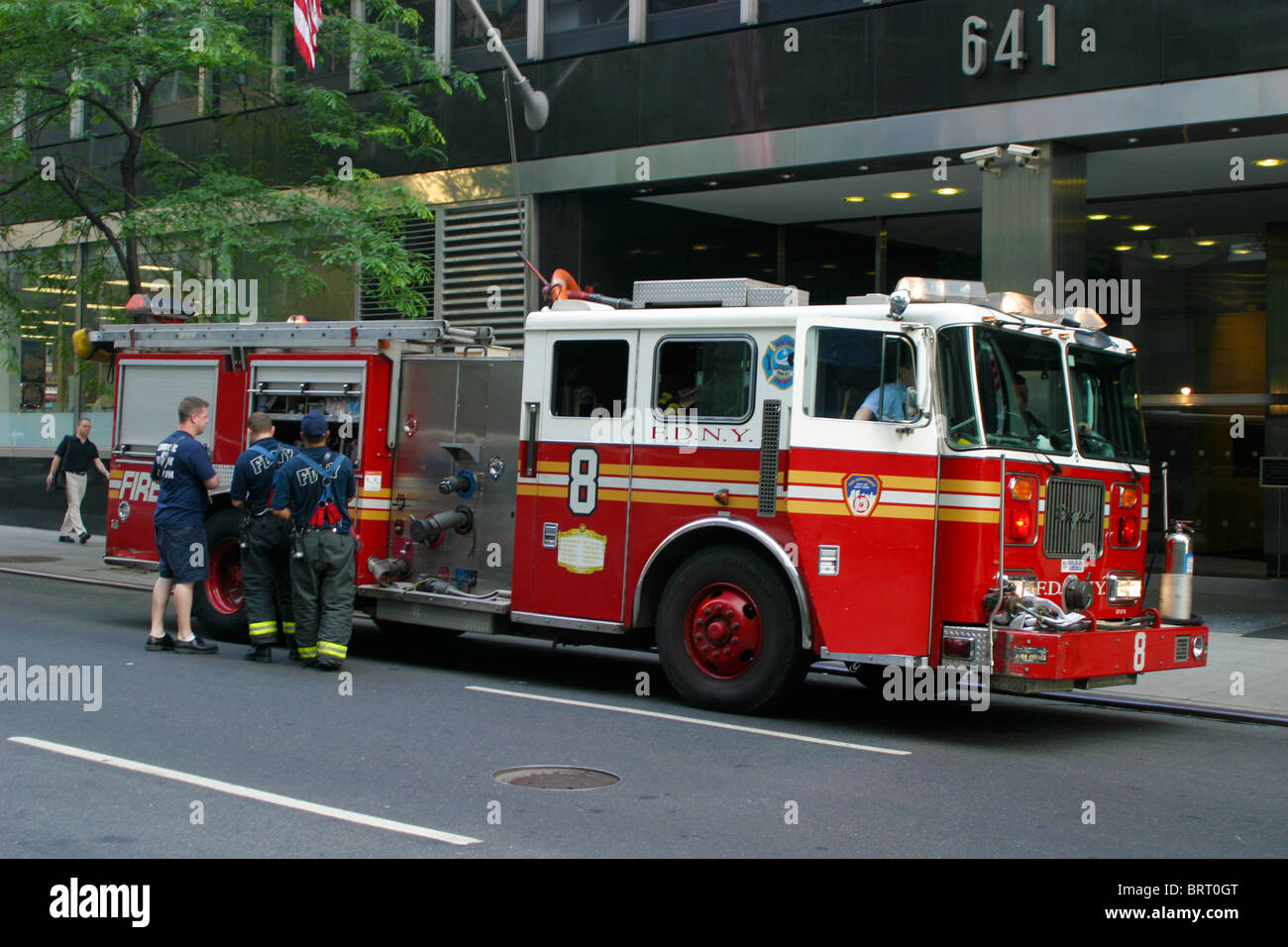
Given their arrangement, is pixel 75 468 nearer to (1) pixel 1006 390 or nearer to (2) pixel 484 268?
(2) pixel 484 268

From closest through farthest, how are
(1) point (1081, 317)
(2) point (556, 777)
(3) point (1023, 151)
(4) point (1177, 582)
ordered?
1. (2) point (556, 777)
2. (1) point (1081, 317)
3. (4) point (1177, 582)
4. (3) point (1023, 151)

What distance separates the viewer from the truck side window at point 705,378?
9273 millimetres

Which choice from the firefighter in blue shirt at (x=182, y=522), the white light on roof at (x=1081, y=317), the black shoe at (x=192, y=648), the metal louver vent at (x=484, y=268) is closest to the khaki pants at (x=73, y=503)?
the metal louver vent at (x=484, y=268)

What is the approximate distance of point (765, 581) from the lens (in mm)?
9008

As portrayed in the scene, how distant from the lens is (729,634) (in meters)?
9.23

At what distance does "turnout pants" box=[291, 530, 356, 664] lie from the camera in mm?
10617

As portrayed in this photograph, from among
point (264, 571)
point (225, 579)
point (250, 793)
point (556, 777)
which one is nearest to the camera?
point (250, 793)

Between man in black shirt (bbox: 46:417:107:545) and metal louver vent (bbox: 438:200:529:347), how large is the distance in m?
6.41

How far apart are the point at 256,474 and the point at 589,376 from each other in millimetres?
2879

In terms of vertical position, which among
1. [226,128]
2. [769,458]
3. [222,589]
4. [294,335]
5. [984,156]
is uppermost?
[226,128]

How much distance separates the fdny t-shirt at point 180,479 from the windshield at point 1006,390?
6029mm

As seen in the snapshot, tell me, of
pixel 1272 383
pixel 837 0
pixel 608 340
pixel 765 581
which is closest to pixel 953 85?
pixel 837 0

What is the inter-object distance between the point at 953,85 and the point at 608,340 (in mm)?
6669

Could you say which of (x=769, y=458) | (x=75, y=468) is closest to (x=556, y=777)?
(x=769, y=458)
